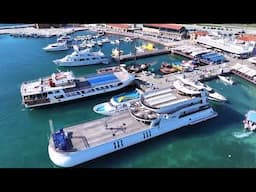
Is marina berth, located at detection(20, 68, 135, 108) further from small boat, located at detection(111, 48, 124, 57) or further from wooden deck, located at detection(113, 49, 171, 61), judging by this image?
small boat, located at detection(111, 48, 124, 57)

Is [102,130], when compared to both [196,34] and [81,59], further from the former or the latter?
[196,34]

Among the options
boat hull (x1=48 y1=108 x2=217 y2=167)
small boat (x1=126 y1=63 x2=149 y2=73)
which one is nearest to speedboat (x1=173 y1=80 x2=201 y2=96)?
boat hull (x1=48 y1=108 x2=217 y2=167)

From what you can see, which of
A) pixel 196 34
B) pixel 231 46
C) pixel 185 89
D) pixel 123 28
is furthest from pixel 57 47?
pixel 185 89

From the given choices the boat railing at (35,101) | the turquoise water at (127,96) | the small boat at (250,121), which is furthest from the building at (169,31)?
the small boat at (250,121)

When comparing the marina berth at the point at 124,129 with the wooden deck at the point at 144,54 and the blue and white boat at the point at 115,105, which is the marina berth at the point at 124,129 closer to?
the blue and white boat at the point at 115,105
